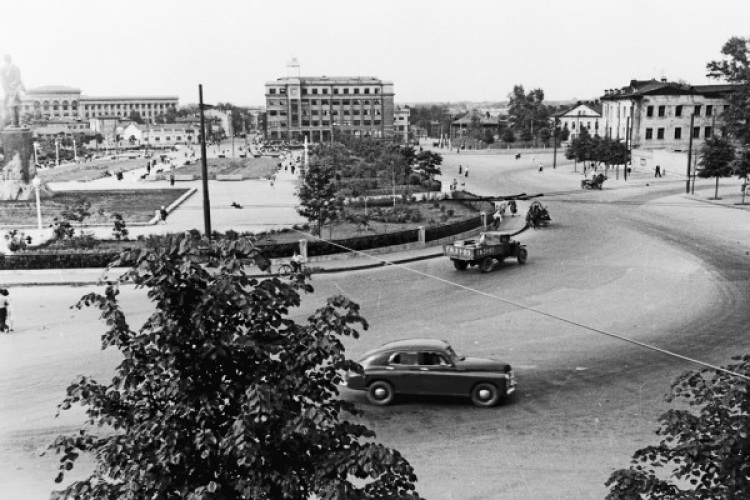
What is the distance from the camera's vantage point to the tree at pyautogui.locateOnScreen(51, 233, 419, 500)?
6043 millimetres

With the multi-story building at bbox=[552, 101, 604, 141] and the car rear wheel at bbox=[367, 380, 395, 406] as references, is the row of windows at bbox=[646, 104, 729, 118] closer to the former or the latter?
the multi-story building at bbox=[552, 101, 604, 141]

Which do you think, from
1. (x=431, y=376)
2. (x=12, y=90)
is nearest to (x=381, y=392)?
(x=431, y=376)

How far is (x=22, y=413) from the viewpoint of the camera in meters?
15.0

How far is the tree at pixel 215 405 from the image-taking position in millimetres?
6043

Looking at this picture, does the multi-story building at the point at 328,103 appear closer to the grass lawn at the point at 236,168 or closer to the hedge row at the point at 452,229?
the grass lawn at the point at 236,168

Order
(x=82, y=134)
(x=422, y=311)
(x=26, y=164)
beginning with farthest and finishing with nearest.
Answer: (x=82, y=134)
(x=26, y=164)
(x=422, y=311)

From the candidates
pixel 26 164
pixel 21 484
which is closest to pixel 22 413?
pixel 21 484

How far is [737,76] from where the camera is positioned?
5912cm

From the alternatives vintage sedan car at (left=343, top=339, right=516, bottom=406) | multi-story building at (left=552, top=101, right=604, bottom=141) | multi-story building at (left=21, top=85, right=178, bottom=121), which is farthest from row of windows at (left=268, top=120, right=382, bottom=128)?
vintage sedan car at (left=343, top=339, right=516, bottom=406)

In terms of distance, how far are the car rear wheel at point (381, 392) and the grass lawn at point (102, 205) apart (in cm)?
2868

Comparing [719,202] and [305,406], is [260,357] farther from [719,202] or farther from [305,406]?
[719,202]

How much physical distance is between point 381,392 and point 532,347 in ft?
18.4

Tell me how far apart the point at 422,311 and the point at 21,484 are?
517 inches

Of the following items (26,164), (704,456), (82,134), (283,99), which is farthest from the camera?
(283,99)
